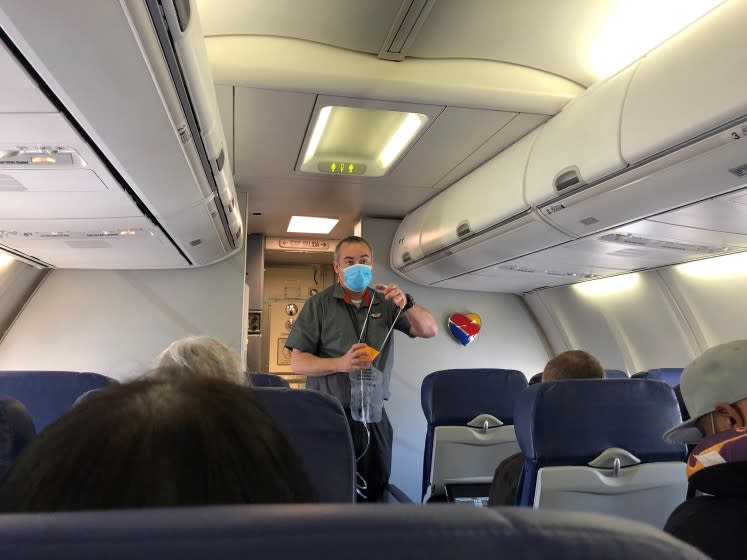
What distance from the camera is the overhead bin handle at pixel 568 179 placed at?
3.30 m

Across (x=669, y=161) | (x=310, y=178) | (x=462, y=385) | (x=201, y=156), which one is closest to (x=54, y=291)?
(x=310, y=178)

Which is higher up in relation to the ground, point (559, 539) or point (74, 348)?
point (74, 348)

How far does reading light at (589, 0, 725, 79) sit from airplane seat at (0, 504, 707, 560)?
3.32m

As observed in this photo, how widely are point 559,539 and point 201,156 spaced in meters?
3.17

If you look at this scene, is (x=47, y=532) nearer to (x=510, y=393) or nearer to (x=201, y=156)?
(x=201, y=156)

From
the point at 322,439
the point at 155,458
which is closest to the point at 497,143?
the point at 322,439

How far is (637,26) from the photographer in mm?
3289

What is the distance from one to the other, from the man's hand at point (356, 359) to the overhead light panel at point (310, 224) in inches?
187

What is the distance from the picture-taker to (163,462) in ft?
1.77

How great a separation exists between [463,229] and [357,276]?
6.10ft

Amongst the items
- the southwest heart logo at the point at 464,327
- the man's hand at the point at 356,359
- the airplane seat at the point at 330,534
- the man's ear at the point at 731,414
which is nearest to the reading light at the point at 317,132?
the man's hand at the point at 356,359

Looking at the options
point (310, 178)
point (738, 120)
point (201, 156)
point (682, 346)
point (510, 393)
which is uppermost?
point (310, 178)

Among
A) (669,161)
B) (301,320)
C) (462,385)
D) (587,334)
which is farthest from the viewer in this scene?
(587,334)

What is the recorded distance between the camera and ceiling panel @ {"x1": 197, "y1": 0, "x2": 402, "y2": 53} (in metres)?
3.12
